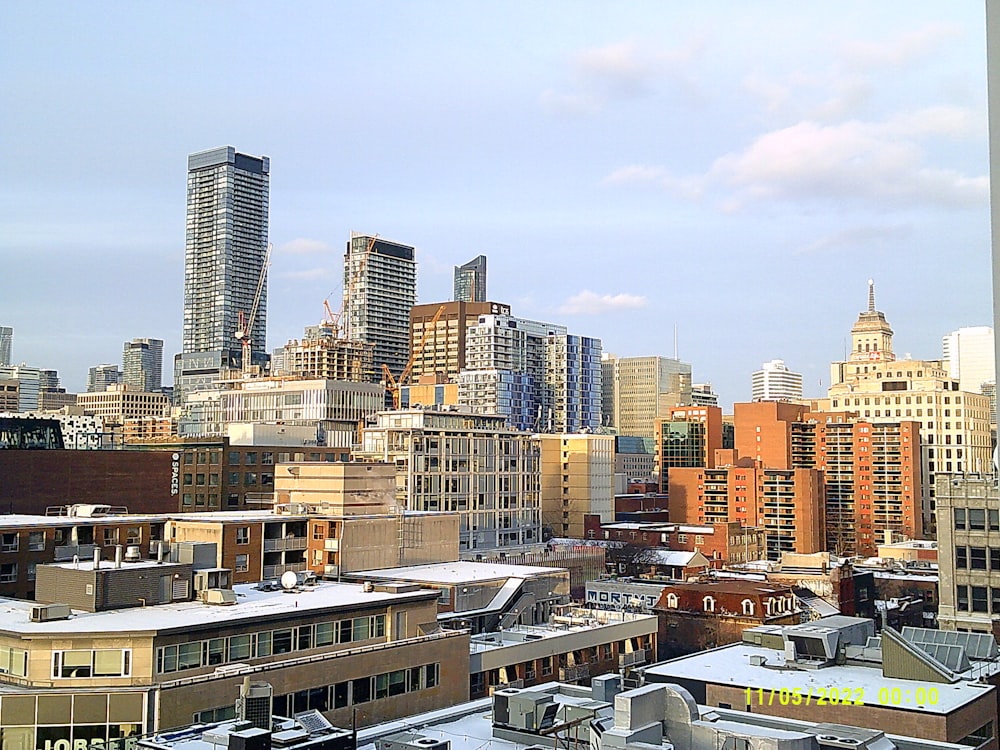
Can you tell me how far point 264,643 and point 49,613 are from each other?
20.6 ft

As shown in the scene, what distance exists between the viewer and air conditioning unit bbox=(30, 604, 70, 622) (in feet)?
99.8

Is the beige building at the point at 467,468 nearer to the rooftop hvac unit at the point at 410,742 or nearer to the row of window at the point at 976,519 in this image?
the row of window at the point at 976,519

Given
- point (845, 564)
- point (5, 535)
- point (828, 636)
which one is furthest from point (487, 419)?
point (828, 636)

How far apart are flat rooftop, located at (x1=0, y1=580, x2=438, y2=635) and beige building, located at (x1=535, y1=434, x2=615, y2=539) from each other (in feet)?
245

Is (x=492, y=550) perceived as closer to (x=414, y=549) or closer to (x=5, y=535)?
(x=414, y=549)

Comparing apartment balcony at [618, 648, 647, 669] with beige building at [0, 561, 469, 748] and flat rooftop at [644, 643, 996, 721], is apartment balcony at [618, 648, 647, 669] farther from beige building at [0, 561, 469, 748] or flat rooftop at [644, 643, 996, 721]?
flat rooftop at [644, 643, 996, 721]

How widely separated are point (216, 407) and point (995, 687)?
151 m

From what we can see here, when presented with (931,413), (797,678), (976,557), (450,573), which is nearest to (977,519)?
(976,557)

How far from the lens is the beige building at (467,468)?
77.1m

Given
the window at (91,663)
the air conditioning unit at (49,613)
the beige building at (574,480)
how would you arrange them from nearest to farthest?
the window at (91,663), the air conditioning unit at (49,613), the beige building at (574,480)
